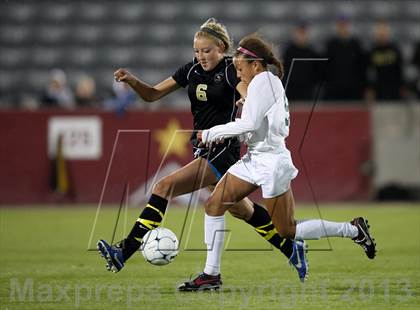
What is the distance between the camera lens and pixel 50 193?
16438mm

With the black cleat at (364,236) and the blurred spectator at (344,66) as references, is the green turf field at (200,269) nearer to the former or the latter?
the black cleat at (364,236)

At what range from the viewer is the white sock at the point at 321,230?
7.43 meters

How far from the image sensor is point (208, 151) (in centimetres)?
768

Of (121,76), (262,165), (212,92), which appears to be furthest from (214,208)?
(121,76)

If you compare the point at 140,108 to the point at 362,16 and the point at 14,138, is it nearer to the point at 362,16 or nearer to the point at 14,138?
the point at 14,138

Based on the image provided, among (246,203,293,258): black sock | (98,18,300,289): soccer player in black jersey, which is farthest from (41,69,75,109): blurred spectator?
(246,203,293,258): black sock

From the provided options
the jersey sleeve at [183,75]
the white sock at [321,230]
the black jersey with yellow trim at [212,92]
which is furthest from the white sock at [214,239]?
the jersey sleeve at [183,75]

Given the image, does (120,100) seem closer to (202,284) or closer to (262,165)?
(202,284)

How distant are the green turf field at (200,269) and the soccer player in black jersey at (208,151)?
0.40 m

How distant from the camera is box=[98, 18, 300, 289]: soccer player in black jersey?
7488 millimetres

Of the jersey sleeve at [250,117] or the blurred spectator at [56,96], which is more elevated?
the jersey sleeve at [250,117]

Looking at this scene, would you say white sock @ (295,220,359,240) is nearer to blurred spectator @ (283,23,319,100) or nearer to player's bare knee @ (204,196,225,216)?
player's bare knee @ (204,196,225,216)

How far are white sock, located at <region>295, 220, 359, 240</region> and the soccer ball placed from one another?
102 centimetres

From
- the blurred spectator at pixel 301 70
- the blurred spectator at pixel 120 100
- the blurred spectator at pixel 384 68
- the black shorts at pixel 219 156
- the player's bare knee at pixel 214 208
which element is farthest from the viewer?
the blurred spectator at pixel 384 68
